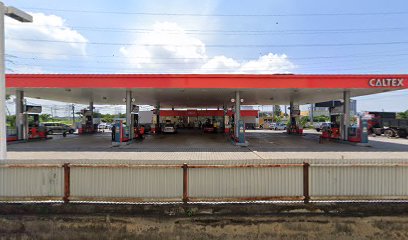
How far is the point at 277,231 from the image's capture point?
515cm

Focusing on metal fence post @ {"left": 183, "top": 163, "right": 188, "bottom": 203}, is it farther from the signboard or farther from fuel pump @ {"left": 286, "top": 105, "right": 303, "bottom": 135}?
fuel pump @ {"left": 286, "top": 105, "right": 303, "bottom": 135}

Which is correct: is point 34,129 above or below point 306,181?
above

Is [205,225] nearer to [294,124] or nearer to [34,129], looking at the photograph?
[34,129]

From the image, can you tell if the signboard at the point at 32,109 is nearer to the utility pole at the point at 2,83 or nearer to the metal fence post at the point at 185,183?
the utility pole at the point at 2,83

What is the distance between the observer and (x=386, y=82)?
56.6ft

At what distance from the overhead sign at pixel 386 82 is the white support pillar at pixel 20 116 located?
82.4ft

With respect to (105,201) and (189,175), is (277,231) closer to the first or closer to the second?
(189,175)

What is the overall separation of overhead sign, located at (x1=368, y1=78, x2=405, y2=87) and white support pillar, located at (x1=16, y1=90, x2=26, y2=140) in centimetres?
2510

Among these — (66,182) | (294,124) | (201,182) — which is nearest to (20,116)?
(66,182)

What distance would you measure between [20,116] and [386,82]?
85.8ft

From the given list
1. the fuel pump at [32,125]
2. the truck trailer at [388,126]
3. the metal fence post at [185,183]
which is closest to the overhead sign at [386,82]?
the truck trailer at [388,126]

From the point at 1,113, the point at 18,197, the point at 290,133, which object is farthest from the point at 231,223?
the point at 290,133

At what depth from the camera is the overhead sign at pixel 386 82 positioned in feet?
56.3

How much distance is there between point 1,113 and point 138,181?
439 centimetres
